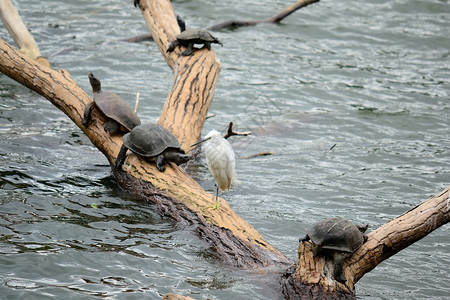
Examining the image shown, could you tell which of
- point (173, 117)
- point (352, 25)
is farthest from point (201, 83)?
point (352, 25)

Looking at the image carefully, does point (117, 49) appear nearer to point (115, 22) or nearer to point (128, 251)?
point (115, 22)

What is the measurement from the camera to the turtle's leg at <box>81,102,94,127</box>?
6.70 m

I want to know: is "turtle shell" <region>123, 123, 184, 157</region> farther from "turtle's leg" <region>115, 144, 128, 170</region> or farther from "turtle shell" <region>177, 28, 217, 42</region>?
"turtle shell" <region>177, 28, 217, 42</region>

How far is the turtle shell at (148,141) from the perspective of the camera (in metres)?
6.16

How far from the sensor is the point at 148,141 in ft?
20.3

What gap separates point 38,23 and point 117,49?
1.90 meters

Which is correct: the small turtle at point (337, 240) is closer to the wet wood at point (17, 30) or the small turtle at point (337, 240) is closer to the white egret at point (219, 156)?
the white egret at point (219, 156)

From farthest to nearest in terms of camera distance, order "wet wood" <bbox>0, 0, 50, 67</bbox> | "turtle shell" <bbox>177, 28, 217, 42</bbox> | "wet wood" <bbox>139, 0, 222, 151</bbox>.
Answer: "wet wood" <bbox>0, 0, 50, 67</bbox> < "turtle shell" <bbox>177, 28, 217, 42</bbox> < "wet wood" <bbox>139, 0, 222, 151</bbox>

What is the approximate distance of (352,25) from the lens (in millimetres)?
13977

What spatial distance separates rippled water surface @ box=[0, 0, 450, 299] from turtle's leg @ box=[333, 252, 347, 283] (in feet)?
1.92

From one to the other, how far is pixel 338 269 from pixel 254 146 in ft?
14.6

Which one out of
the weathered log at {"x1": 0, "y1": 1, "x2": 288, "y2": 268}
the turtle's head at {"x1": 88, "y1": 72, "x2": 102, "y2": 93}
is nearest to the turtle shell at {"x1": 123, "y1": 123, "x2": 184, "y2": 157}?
the weathered log at {"x1": 0, "y1": 1, "x2": 288, "y2": 268}

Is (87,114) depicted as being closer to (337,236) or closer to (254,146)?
(254,146)

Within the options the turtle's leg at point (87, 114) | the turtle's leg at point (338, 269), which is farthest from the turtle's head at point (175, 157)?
the turtle's leg at point (338, 269)
